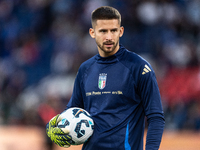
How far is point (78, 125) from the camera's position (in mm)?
3061

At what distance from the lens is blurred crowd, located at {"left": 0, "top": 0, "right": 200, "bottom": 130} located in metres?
10.3

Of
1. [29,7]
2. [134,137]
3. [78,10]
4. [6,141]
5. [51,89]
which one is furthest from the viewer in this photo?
[29,7]

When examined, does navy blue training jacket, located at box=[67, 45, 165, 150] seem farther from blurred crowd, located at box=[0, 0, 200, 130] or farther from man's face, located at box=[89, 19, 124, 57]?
blurred crowd, located at box=[0, 0, 200, 130]

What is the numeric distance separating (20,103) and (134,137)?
9.61m

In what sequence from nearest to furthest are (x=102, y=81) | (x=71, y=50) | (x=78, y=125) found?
(x=78, y=125) → (x=102, y=81) → (x=71, y=50)

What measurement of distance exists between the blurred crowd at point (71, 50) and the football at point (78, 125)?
6378 mm

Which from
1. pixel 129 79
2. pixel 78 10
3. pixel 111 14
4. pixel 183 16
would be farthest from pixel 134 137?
pixel 78 10

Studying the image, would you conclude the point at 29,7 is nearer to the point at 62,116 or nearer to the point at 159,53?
the point at 159,53

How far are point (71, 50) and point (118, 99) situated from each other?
30.1ft

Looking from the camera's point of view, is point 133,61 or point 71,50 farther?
point 71,50

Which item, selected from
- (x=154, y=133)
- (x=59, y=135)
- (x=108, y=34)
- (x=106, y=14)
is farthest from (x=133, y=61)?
(x=59, y=135)

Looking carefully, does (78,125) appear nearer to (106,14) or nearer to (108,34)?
(108,34)

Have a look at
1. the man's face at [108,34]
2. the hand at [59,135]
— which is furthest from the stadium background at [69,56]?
the man's face at [108,34]

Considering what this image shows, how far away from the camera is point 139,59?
10.2 feet
